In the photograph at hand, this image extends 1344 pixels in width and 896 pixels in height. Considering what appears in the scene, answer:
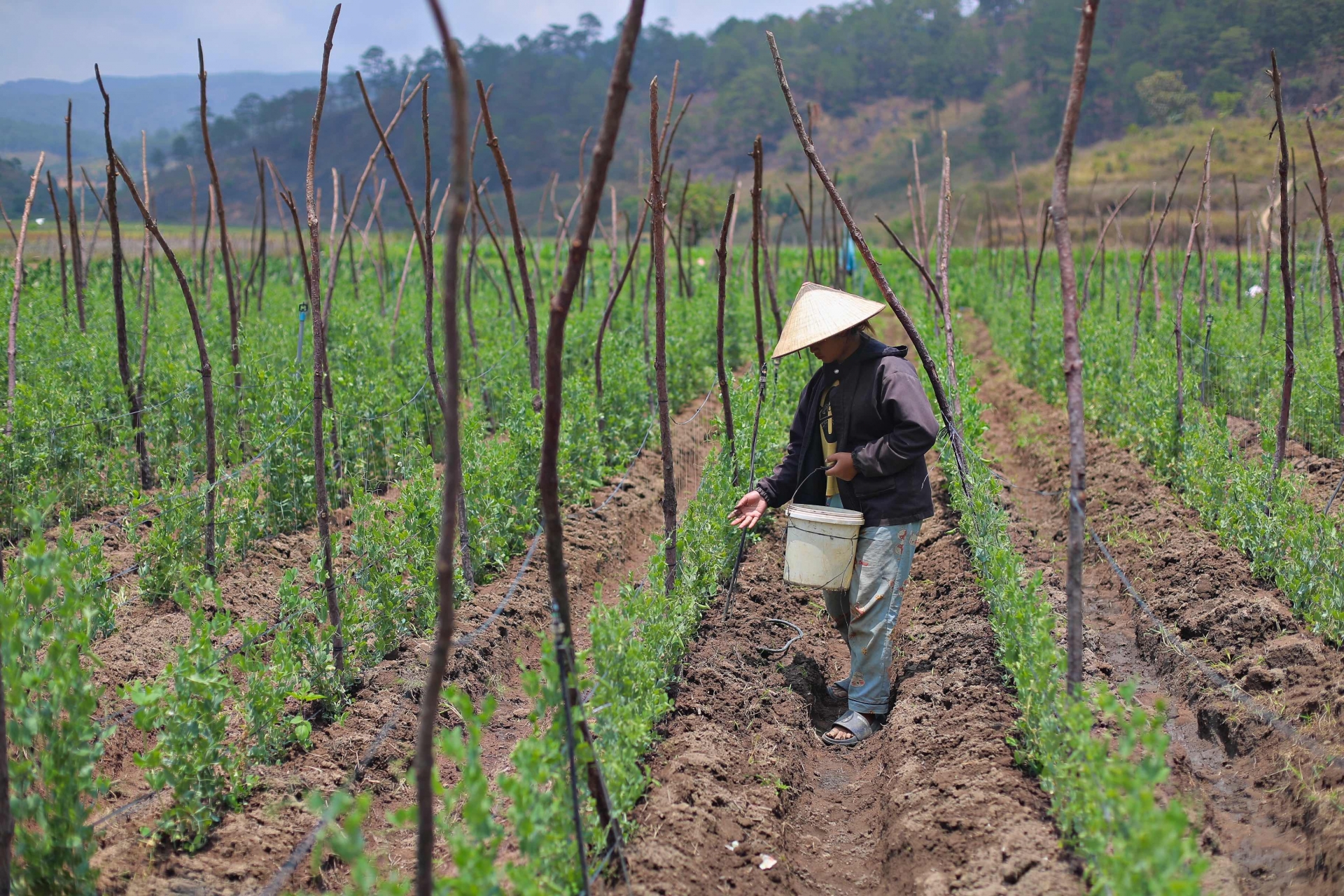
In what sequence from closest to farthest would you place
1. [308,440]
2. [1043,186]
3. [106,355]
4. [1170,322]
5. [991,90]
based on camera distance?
1. [308,440]
2. [106,355]
3. [1170,322]
4. [1043,186]
5. [991,90]

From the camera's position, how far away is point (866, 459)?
4.35m

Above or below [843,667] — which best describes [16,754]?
above

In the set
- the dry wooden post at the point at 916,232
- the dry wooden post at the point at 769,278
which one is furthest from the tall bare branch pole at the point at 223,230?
the dry wooden post at the point at 916,232

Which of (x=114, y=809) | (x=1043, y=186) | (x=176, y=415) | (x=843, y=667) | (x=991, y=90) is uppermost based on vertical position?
(x=991, y=90)

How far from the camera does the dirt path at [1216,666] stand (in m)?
3.46

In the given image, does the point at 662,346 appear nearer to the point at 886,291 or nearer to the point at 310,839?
the point at 886,291

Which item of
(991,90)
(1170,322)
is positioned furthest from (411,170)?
(1170,322)

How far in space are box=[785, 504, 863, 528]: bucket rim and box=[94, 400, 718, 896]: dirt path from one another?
1053mm

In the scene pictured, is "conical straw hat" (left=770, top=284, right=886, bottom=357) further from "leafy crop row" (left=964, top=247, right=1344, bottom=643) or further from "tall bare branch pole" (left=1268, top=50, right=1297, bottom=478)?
"tall bare branch pole" (left=1268, top=50, right=1297, bottom=478)

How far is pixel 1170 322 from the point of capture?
11672mm

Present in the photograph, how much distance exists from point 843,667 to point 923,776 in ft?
5.14

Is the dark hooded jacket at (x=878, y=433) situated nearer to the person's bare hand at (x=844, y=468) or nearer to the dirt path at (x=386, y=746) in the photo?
the person's bare hand at (x=844, y=468)

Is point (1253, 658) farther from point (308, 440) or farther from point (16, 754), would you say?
point (308, 440)

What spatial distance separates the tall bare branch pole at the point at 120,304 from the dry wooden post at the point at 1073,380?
4027 millimetres
